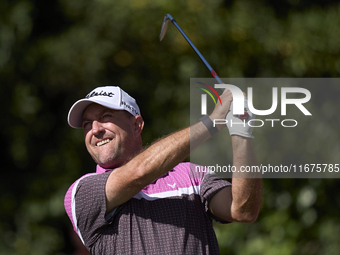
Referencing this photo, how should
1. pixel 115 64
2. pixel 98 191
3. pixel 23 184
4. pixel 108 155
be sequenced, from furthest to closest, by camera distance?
pixel 23 184, pixel 115 64, pixel 108 155, pixel 98 191

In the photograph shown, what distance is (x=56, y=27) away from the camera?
5.85m

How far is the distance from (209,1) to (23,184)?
9.13 feet

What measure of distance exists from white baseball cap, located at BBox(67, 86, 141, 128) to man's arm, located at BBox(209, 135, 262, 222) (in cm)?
57

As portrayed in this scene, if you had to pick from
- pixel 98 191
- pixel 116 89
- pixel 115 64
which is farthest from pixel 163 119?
pixel 98 191

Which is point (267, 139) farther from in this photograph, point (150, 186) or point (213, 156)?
point (150, 186)

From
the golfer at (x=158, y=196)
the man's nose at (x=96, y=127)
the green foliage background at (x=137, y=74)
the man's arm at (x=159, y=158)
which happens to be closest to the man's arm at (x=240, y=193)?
the golfer at (x=158, y=196)

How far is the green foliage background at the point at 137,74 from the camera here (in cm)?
465

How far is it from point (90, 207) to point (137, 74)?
3.42 metres

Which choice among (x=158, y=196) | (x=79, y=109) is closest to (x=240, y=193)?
(x=158, y=196)

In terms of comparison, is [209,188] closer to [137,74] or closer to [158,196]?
[158,196]

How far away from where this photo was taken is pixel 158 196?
7.14ft

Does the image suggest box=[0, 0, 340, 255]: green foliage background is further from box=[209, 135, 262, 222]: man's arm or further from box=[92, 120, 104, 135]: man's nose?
box=[92, 120, 104, 135]: man's nose

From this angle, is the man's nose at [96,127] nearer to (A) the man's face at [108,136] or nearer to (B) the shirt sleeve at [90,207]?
(A) the man's face at [108,136]

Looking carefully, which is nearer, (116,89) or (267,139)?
(116,89)
